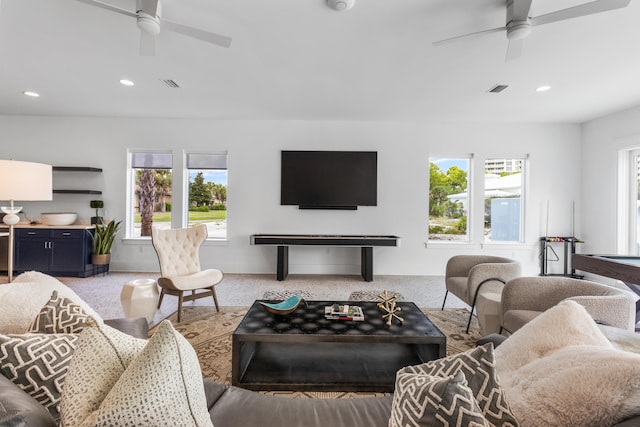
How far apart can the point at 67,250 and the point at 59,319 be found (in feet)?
15.6

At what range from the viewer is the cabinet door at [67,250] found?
4664mm

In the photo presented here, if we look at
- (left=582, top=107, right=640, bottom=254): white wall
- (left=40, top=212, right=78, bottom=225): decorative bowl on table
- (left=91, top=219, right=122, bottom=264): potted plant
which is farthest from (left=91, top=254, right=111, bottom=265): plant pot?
(left=582, top=107, right=640, bottom=254): white wall

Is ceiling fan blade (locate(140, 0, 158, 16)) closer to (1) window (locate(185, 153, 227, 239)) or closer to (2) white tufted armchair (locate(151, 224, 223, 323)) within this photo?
(2) white tufted armchair (locate(151, 224, 223, 323))

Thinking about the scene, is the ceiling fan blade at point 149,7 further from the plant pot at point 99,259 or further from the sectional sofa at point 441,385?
the plant pot at point 99,259

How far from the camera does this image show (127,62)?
309 cm

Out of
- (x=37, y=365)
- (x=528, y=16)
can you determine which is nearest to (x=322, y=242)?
(x=528, y=16)

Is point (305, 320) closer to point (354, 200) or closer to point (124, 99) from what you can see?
point (354, 200)

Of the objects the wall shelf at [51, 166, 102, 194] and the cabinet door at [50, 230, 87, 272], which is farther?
the wall shelf at [51, 166, 102, 194]

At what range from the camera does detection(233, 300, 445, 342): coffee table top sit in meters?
1.82

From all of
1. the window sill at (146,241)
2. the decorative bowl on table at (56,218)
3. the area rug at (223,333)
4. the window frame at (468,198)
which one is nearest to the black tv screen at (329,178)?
the window frame at (468,198)

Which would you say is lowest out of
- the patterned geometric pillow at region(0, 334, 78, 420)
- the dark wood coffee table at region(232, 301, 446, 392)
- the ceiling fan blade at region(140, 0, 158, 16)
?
the dark wood coffee table at region(232, 301, 446, 392)

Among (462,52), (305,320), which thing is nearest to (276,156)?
(462,52)

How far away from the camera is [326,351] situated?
6.97ft

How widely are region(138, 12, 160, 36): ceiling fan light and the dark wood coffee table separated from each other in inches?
87.2
